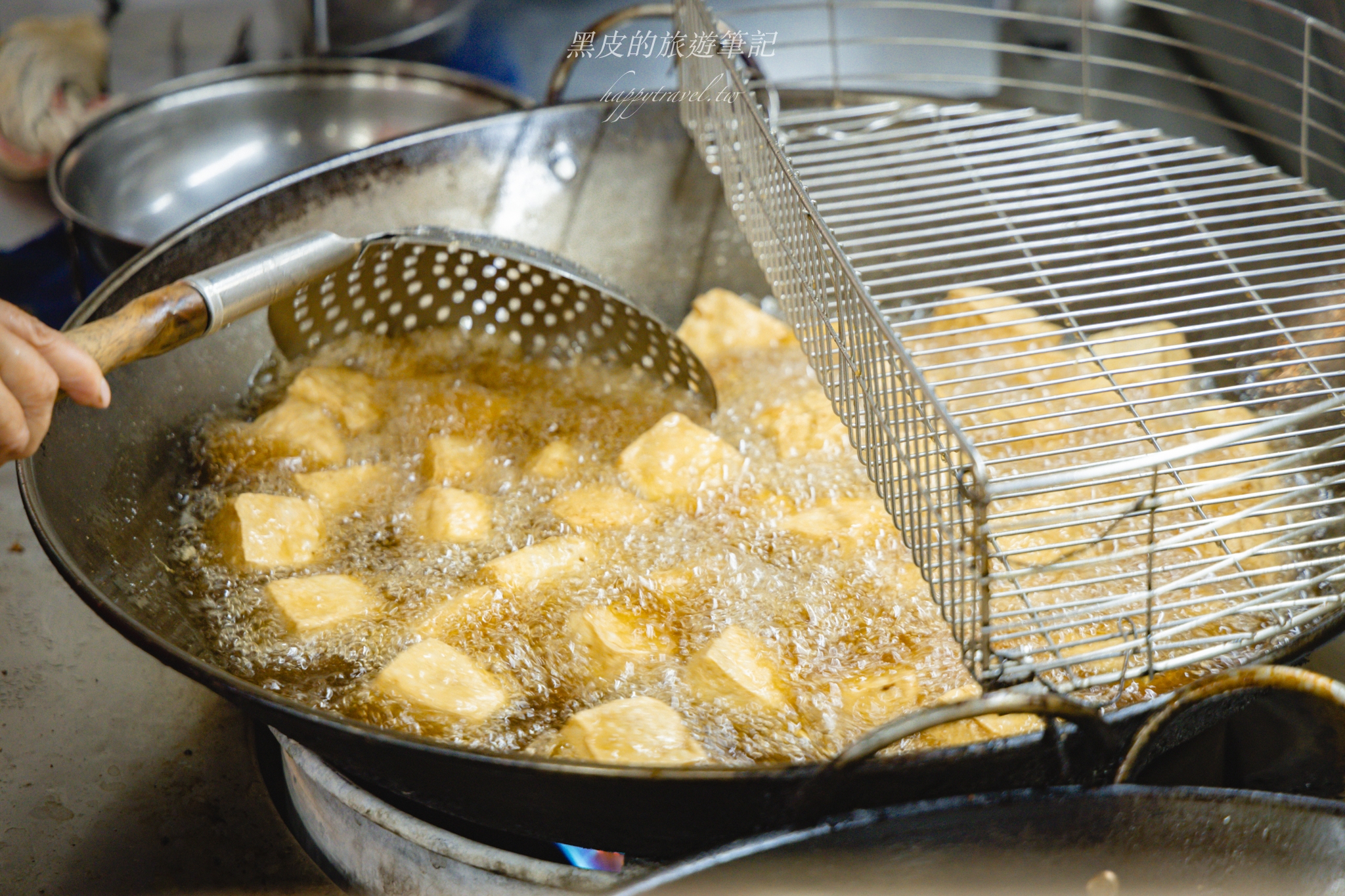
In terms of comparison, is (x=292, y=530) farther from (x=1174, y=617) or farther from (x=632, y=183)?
(x=1174, y=617)

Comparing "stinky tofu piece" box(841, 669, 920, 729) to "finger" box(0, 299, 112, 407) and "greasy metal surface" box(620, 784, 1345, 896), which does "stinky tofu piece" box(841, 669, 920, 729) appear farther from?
"finger" box(0, 299, 112, 407)

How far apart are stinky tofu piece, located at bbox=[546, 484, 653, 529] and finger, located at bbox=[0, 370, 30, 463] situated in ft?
1.90

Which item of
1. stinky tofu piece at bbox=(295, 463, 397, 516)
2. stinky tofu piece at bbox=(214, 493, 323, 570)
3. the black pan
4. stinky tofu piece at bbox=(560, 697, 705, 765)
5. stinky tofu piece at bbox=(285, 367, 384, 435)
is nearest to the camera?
the black pan

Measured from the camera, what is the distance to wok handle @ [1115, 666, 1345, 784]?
0.72m

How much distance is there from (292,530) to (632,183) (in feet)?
2.63

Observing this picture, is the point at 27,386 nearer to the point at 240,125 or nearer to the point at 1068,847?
the point at 1068,847

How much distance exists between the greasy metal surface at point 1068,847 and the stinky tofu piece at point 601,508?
0.58 m

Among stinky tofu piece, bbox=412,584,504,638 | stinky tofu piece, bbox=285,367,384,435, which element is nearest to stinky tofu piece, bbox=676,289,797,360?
stinky tofu piece, bbox=285,367,384,435

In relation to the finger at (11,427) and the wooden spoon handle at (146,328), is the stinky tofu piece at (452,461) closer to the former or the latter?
the wooden spoon handle at (146,328)

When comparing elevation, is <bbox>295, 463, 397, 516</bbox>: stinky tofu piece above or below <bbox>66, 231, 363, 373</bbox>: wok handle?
below

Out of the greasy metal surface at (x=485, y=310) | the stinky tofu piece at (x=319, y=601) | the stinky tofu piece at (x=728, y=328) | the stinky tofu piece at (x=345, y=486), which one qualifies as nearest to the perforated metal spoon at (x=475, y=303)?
the greasy metal surface at (x=485, y=310)

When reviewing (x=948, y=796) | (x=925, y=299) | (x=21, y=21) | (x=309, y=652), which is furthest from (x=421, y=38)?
(x=948, y=796)

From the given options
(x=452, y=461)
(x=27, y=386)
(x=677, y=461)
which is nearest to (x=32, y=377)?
(x=27, y=386)

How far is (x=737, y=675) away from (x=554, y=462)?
18.1 inches
